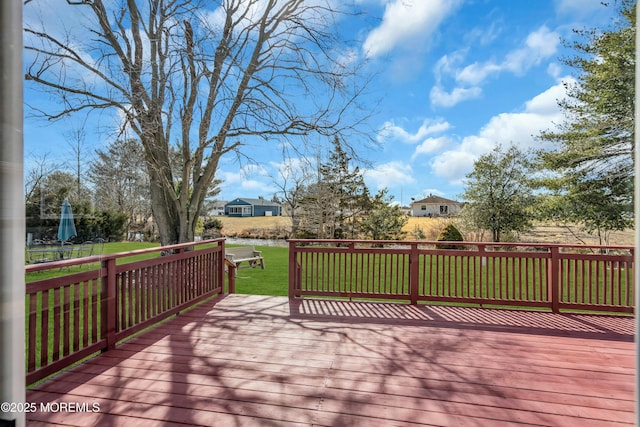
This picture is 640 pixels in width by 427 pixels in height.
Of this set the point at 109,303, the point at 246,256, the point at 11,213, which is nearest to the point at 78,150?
the point at 109,303

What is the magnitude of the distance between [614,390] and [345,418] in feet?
5.66

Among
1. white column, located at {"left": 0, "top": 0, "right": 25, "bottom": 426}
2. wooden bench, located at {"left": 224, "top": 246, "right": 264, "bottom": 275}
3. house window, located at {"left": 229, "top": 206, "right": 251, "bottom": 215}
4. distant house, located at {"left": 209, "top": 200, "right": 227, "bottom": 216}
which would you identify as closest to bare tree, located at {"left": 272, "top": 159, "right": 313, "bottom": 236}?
house window, located at {"left": 229, "top": 206, "right": 251, "bottom": 215}

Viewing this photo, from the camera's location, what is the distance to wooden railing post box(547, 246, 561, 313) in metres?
3.76

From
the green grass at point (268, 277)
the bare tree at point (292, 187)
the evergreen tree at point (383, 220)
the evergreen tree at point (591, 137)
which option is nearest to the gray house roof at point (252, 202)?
the bare tree at point (292, 187)

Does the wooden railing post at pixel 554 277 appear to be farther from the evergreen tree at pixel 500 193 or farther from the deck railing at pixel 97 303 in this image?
the evergreen tree at pixel 500 193

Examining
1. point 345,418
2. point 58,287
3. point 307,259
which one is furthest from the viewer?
point 307,259

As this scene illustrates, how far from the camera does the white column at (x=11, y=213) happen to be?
84 centimetres

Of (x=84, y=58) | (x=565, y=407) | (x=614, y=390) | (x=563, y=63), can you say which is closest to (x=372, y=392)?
(x=565, y=407)

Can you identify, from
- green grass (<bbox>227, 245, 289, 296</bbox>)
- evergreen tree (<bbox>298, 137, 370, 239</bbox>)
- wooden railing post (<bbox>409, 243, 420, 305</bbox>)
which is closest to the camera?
wooden railing post (<bbox>409, 243, 420, 305</bbox>)

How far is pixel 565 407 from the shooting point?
1.87 meters

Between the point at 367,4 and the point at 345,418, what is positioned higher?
the point at 367,4

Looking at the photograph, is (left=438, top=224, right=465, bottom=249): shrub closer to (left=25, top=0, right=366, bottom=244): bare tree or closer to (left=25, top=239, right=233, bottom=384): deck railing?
(left=25, top=0, right=366, bottom=244): bare tree

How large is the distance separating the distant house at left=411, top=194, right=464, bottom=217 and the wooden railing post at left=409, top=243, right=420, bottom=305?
4.47m

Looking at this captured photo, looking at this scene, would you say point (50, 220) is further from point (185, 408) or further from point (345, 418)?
point (345, 418)
